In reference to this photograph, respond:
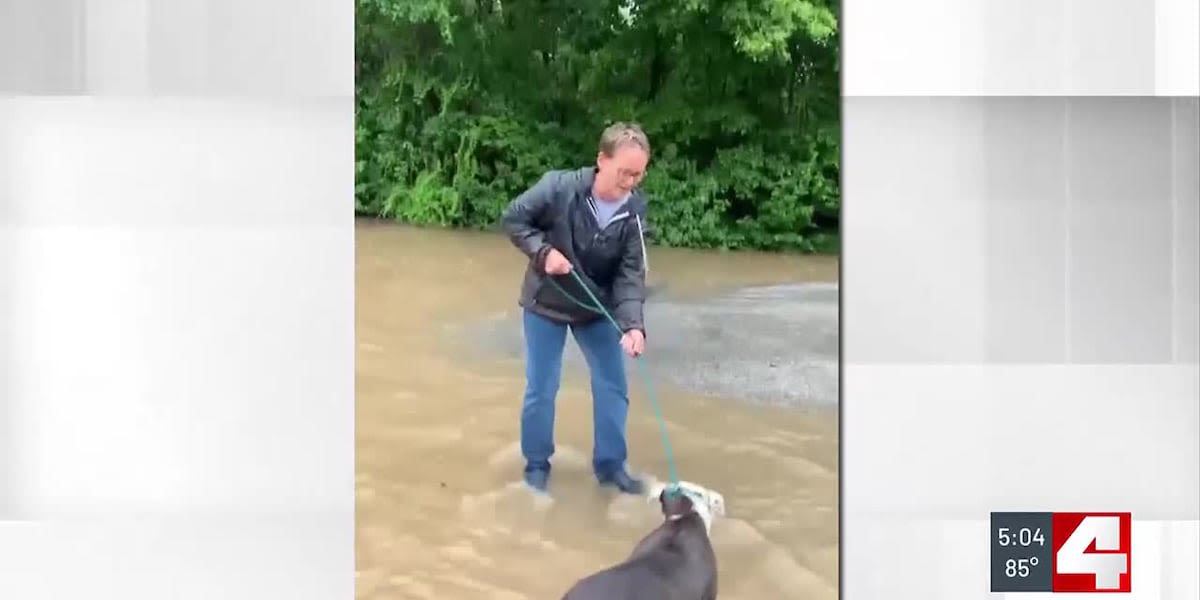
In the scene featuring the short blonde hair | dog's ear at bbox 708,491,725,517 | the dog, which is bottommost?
the dog

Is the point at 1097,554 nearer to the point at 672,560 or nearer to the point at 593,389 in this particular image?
the point at 672,560

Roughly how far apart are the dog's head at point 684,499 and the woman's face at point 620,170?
0.85 m

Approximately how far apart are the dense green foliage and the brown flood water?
0.14 metres

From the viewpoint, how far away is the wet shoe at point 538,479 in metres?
2.91

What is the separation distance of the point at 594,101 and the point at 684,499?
1.17 meters

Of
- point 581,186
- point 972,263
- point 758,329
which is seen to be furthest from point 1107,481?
point 581,186

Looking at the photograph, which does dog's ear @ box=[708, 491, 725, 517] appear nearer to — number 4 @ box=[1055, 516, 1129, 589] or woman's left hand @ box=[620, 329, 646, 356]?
woman's left hand @ box=[620, 329, 646, 356]

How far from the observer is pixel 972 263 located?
294cm

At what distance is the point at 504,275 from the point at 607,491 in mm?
687

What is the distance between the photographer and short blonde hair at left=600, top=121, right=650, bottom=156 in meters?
2.91

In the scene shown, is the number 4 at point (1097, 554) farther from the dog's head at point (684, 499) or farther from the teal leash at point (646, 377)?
the teal leash at point (646, 377)

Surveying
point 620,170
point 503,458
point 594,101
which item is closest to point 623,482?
point 503,458
